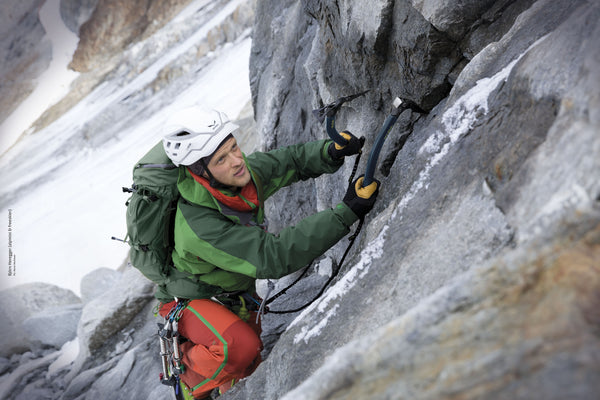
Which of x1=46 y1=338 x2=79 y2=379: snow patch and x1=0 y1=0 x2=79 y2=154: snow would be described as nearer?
x1=46 y1=338 x2=79 y2=379: snow patch

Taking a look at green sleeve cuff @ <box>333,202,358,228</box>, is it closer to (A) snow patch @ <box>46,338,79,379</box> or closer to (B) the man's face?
(B) the man's face

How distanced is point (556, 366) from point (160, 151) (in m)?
3.70

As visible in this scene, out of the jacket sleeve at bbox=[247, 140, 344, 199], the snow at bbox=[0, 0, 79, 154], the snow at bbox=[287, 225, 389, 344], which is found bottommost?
the snow at bbox=[287, 225, 389, 344]

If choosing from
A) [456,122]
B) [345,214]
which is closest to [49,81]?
[345,214]

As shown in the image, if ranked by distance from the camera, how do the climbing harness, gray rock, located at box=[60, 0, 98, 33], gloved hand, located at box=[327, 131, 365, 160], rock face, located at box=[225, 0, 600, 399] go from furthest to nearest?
gray rock, located at box=[60, 0, 98, 33] → the climbing harness → gloved hand, located at box=[327, 131, 365, 160] → rock face, located at box=[225, 0, 600, 399]

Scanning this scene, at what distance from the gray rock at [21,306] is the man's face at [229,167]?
8.89 m

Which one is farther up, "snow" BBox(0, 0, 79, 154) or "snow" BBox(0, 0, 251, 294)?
"snow" BBox(0, 0, 79, 154)

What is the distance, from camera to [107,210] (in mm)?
19422

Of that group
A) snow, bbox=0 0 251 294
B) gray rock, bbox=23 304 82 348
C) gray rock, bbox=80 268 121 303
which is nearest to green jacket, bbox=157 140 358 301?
gray rock, bbox=23 304 82 348

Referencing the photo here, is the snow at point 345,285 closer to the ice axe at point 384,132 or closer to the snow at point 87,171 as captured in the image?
the ice axe at point 384,132

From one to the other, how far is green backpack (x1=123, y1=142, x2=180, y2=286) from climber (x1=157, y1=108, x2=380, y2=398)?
15 cm

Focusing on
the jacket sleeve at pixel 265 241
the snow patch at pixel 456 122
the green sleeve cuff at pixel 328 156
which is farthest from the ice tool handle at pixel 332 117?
the snow patch at pixel 456 122

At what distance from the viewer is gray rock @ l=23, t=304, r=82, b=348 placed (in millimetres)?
9750

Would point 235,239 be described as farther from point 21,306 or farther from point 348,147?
point 21,306
